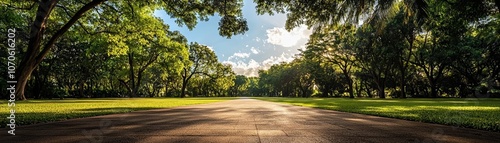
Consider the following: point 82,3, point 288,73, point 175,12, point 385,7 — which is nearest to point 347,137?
point 385,7

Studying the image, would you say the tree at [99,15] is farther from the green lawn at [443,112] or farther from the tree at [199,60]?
the tree at [199,60]

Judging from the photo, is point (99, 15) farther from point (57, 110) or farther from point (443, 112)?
point (443, 112)

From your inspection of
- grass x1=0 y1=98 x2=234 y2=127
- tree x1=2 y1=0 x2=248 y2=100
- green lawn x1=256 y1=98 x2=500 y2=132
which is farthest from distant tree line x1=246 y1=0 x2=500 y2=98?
grass x1=0 y1=98 x2=234 y2=127

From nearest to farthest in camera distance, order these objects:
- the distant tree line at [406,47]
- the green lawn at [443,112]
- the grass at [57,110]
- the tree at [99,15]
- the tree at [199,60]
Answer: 1. the green lawn at [443,112]
2. the grass at [57,110]
3. the distant tree line at [406,47]
4. the tree at [99,15]
5. the tree at [199,60]

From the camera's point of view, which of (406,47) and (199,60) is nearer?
(406,47)

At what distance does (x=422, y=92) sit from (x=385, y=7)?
57961mm

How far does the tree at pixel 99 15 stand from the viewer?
11508 mm

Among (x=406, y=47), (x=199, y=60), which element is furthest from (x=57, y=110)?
(x=199, y=60)

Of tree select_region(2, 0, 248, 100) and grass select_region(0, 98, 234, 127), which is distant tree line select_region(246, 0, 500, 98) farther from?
grass select_region(0, 98, 234, 127)

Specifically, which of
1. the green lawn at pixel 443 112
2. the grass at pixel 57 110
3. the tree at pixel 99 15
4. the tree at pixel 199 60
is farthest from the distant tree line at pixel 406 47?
the tree at pixel 199 60

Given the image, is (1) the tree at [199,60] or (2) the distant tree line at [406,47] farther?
(1) the tree at [199,60]

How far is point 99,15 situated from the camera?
51.7 ft

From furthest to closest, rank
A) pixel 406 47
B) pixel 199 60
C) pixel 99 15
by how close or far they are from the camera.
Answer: pixel 199 60 < pixel 406 47 < pixel 99 15

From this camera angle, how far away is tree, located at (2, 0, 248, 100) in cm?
1151
